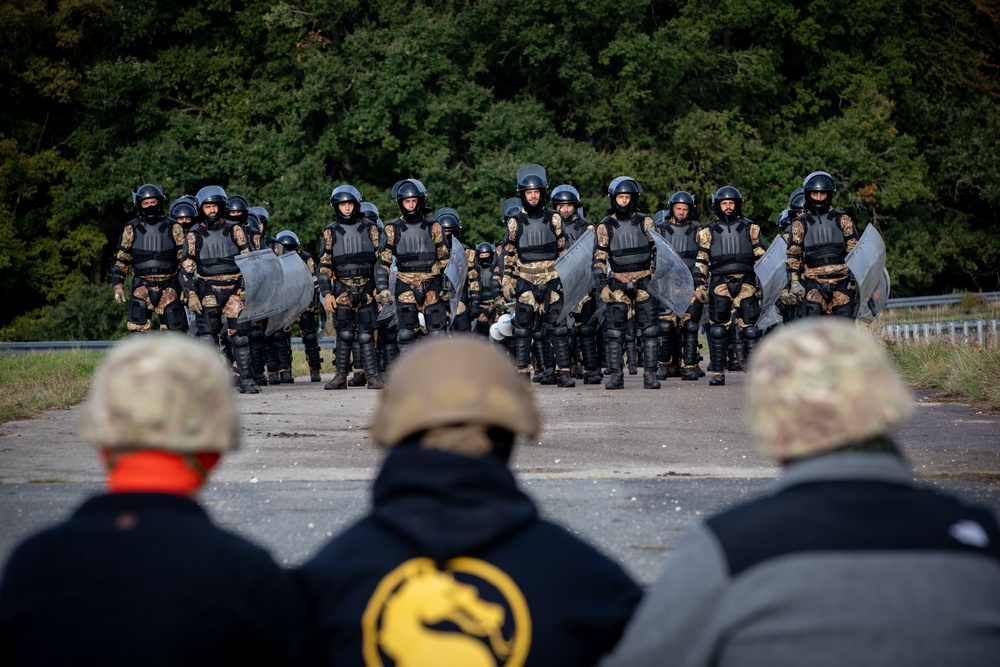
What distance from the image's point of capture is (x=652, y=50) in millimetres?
36406

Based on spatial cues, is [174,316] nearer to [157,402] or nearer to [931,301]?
[157,402]

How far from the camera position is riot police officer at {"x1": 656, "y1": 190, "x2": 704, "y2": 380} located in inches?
696

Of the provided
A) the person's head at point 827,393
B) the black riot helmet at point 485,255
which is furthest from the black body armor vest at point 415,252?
the person's head at point 827,393

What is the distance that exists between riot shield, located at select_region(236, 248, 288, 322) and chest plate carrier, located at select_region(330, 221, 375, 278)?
822 millimetres

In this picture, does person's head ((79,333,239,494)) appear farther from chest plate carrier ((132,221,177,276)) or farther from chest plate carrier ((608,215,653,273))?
chest plate carrier ((132,221,177,276))

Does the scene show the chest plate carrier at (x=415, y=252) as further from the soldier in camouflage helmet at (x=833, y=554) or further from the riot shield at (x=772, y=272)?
the soldier in camouflage helmet at (x=833, y=554)

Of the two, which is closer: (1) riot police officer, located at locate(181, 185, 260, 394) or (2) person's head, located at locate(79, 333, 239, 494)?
(2) person's head, located at locate(79, 333, 239, 494)

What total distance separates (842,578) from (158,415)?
118 centimetres

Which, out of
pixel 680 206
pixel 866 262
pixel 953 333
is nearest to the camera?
pixel 866 262

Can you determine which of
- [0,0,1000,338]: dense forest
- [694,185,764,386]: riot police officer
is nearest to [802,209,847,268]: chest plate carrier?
[694,185,764,386]: riot police officer

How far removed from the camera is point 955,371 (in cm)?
1370

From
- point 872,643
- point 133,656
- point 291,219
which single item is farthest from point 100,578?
point 291,219

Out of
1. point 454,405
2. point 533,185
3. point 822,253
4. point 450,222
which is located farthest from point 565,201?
point 454,405

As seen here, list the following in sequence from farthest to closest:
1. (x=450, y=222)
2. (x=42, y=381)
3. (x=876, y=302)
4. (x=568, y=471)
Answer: (x=450, y=222) < (x=876, y=302) < (x=42, y=381) < (x=568, y=471)
